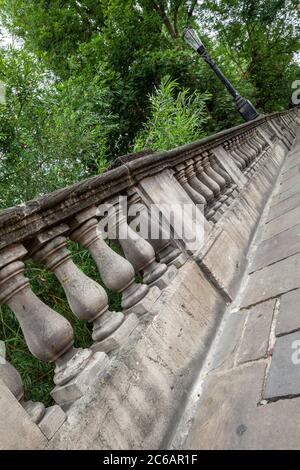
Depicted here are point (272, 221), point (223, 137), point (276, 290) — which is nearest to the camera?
point (276, 290)

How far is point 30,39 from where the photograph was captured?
13.4 m

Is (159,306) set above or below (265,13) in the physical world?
below

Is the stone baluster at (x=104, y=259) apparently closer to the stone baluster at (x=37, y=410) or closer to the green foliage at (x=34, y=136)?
the stone baluster at (x=37, y=410)

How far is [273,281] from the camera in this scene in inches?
95.8

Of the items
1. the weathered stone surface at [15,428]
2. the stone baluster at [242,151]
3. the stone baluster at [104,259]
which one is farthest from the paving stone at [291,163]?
the weathered stone surface at [15,428]

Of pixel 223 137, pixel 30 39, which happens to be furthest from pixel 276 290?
pixel 30 39

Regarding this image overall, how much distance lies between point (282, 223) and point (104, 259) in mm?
2411

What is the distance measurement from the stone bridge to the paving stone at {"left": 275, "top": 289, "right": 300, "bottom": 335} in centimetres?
1

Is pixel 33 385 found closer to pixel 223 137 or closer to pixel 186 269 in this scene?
pixel 186 269

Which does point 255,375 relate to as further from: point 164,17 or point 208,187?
point 164,17

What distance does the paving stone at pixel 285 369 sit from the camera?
146cm

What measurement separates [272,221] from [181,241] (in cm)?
182

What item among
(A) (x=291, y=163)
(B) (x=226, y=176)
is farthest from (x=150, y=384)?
(A) (x=291, y=163)

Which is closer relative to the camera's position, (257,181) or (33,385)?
(33,385)
